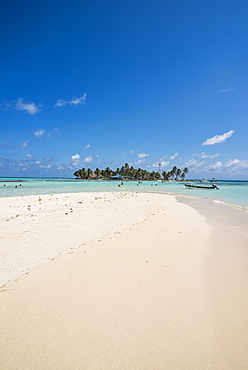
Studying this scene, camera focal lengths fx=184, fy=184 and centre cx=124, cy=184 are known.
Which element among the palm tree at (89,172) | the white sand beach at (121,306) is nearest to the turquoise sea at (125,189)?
the white sand beach at (121,306)

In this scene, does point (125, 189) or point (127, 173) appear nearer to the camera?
point (125, 189)

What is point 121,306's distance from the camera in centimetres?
265

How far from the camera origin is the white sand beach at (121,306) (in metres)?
1.93

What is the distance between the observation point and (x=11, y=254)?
4.34 m

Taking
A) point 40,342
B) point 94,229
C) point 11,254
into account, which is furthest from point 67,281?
point 94,229

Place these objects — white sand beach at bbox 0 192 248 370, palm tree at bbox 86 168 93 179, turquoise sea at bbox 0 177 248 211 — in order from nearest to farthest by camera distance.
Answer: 1. white sand beach at bbox 0 192 248 370
2. turquoise sea at bbox 0 177 248 211
3. palm tree at bbox 86 168 93 179

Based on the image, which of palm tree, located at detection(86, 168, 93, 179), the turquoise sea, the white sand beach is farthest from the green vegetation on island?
the white sand beach

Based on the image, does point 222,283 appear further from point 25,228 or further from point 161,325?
point 25,228

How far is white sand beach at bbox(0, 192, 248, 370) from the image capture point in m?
1.93

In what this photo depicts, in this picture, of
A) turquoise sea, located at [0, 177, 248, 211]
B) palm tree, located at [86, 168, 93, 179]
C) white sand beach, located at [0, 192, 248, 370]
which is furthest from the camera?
palm tree, located at [86, 168, 93, 179]

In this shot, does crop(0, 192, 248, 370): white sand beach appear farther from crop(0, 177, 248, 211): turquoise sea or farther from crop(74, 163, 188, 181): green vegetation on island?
crop(74, 163, 188, 181): green vegetation on island

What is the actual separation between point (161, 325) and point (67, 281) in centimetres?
173

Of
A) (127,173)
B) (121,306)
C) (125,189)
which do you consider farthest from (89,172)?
(121,306)

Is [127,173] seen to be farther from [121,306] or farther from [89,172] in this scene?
[121,306]
